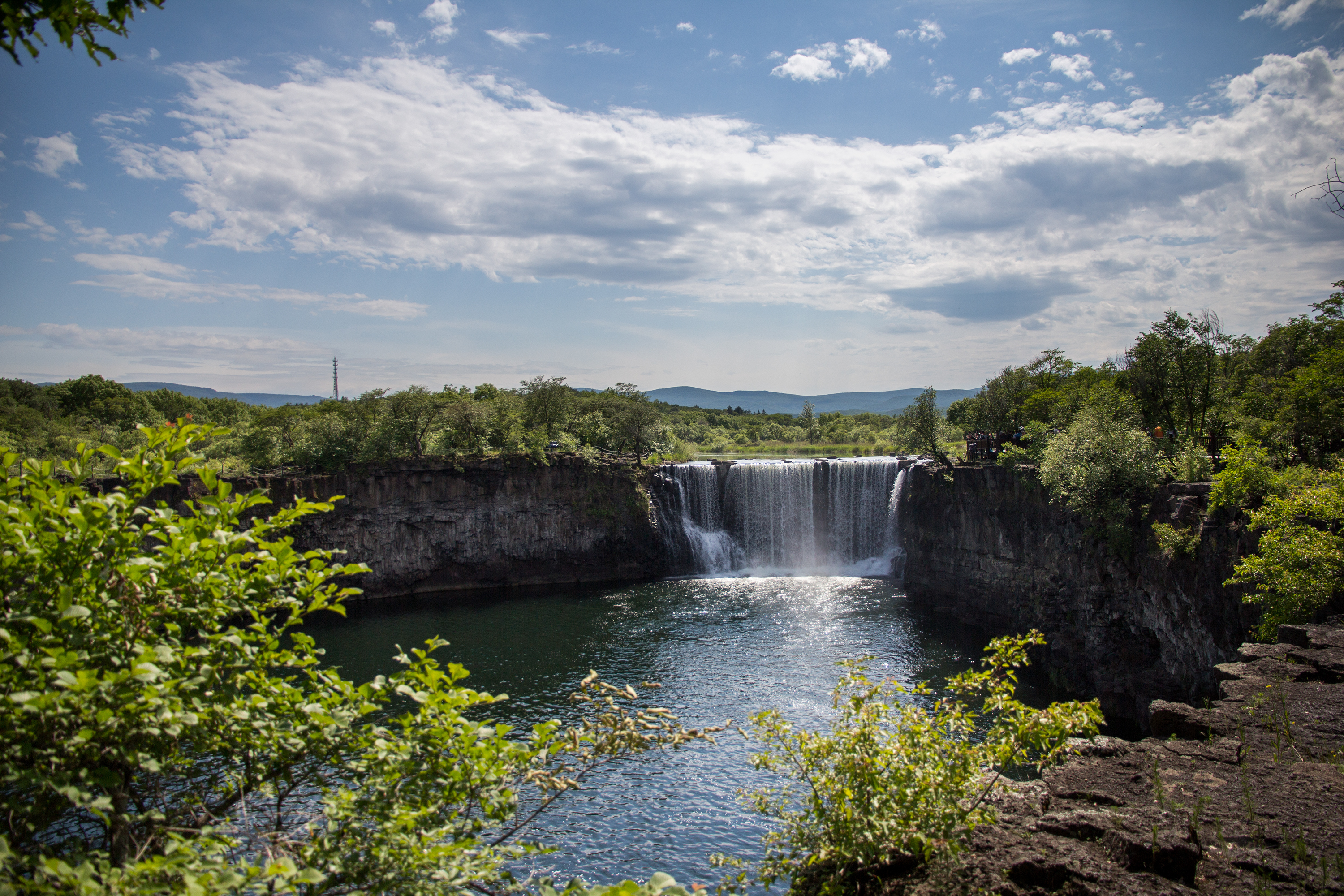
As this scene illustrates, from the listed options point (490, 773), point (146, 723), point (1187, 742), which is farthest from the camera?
point (1187, 742)

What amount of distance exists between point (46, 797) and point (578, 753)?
12.0 ft

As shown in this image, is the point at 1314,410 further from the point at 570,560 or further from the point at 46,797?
the point at 570,560

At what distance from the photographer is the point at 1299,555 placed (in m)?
14.8

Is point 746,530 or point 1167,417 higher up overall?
point 1167,417

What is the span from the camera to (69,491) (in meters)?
4.60

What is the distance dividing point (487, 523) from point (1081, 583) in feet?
112

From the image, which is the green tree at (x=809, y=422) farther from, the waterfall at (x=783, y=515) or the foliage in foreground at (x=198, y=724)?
the foliage in foreground at (x=198, y=724)

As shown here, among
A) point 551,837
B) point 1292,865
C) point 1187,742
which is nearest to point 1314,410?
point 1187,742

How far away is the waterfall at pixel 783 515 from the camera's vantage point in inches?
1748

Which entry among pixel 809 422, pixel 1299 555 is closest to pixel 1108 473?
pixel 1299 555

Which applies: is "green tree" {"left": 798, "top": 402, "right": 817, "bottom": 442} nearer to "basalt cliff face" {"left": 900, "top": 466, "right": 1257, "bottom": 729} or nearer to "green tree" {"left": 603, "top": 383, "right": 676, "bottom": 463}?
"green tree" {"left": 603, "top": 383, "right": 676, "bottom": 463}

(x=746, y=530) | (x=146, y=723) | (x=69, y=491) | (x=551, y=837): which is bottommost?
(x=551, y=837)

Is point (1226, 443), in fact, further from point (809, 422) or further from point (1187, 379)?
point (809, 422)

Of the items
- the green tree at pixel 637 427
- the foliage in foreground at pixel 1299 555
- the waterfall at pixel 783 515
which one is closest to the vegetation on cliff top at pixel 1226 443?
the foliage in foreground at pixel 1299 555
